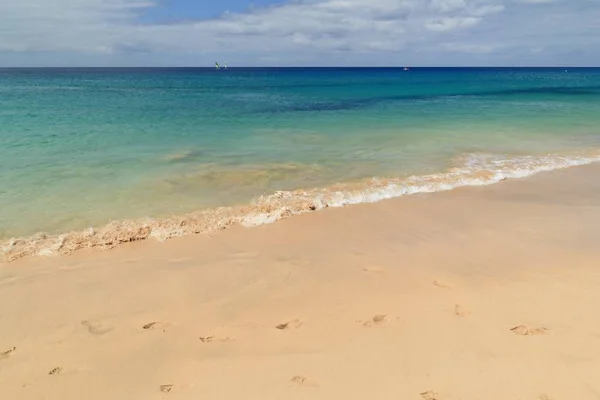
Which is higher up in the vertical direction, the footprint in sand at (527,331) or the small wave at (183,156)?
the small wave at (183,156)

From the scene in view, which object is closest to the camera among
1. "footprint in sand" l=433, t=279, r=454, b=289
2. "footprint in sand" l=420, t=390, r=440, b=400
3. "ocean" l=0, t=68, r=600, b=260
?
"footprint in sand" l=420, t=390, r=440, b=400

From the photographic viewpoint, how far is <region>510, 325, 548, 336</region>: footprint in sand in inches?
153

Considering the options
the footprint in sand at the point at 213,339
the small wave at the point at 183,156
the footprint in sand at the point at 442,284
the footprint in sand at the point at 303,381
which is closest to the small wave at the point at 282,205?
the footprint in sand at the point at 213,339

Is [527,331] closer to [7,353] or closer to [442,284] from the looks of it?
[442,284]

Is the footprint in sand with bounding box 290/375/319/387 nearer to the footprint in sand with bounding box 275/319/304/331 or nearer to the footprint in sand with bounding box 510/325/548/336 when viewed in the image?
the footprint in sand with bounding box 275/319/304/331

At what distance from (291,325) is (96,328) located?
1.89 m

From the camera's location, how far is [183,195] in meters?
8.43

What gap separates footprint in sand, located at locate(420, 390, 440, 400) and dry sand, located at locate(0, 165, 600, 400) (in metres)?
0.01

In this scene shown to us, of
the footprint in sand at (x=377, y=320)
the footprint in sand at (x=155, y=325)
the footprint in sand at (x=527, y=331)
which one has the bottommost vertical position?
the footprint in sand at (x=155, y=325)

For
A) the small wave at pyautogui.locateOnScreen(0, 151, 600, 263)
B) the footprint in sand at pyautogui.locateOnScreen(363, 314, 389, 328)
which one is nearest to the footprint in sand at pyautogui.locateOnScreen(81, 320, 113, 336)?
the small wave at pyautogui.locateOnScreen(0, 151, 600, 263)

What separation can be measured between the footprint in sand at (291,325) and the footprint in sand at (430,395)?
132 cm

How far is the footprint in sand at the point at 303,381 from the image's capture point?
3330 mm

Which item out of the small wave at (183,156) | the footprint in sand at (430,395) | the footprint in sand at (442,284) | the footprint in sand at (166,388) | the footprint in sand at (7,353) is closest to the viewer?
the footprint in sand at (430,395)

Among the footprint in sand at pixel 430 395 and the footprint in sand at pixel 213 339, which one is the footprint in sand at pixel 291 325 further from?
the footprint in sand at pixel 430 395
